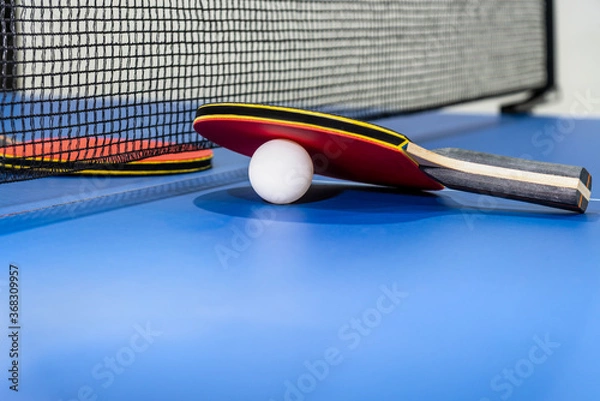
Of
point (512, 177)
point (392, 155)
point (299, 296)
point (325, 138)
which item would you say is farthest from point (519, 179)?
point (299, 296)

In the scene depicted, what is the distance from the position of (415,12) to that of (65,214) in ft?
9.93

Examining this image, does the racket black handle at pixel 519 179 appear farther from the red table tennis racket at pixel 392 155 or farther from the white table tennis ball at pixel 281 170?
the white table tennis ball at pixel 281 170

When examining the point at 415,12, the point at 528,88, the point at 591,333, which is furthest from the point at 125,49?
the point at 591,333

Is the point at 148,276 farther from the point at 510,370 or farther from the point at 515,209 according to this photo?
the point at 515,209

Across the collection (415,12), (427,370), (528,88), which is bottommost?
(427,370)

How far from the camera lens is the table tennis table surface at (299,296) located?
110 centimetres

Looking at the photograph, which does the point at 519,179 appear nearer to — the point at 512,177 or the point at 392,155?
the point at 512,177

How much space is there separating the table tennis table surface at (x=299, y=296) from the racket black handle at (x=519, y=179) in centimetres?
6

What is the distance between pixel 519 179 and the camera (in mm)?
1927

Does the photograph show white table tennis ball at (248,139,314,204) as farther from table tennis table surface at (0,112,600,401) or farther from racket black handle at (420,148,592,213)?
racket black handle at (420,148,592,213)

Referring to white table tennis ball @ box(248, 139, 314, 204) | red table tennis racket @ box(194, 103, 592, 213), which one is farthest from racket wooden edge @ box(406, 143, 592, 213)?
white table tennis ball @ box(248, 139, 314, 204)

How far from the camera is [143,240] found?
5.75 ft

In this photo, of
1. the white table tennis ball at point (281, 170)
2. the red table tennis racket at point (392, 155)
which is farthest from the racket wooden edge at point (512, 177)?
the white table tennis ball at point (281, 170)

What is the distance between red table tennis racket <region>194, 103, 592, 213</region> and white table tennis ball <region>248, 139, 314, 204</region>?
33 mm
